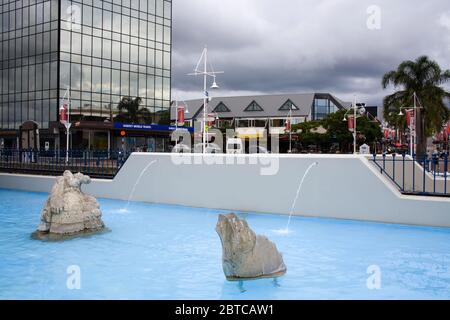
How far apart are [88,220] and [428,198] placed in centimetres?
874

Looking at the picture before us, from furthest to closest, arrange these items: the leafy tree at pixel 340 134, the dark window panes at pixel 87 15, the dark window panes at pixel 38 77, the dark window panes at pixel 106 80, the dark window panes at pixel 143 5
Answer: the leafy tree at pixel 340 134 → the dark window panes at pixel 143 5 → the dark window panes at pixel 106 80 → the dark window panes at pixel 87 15 → the dark window panes at pixel 38 77

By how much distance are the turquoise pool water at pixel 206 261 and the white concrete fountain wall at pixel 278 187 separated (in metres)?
0.44

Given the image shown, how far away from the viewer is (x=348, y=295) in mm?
6730

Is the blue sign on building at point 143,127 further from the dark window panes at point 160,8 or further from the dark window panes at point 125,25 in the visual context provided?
the dark window panes at point 160,8

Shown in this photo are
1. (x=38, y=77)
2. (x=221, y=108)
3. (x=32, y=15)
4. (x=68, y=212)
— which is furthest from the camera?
(x=221, y=108)

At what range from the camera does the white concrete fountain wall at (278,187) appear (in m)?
12.2

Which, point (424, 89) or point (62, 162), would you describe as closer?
point (62, 162)

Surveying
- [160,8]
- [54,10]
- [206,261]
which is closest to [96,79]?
[54,10]

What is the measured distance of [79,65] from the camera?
47.0 meters

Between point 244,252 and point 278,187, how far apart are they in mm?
7360

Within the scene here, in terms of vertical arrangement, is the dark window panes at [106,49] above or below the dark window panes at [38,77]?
above

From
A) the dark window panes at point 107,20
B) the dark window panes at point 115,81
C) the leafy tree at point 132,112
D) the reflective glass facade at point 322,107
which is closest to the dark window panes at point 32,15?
the dark window panes at point 107,20

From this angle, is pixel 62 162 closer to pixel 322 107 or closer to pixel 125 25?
pixel 125 25

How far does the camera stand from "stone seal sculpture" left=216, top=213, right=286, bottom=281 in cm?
686
